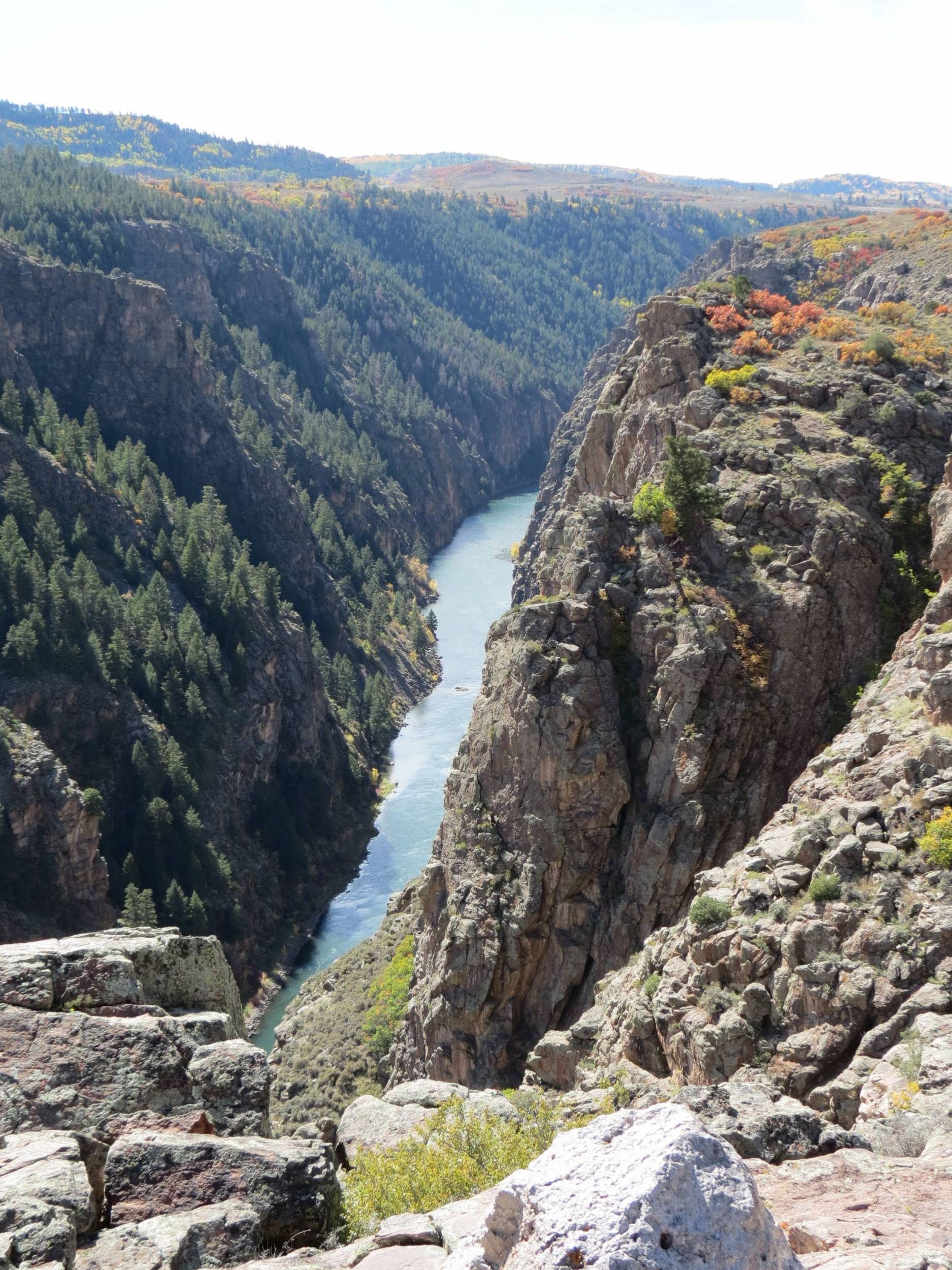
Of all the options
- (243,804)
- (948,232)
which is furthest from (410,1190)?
(948,232)

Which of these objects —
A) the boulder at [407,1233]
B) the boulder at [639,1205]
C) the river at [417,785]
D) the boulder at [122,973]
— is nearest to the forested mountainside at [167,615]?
the river at [417,785]

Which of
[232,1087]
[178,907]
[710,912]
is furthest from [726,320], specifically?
[178,907]

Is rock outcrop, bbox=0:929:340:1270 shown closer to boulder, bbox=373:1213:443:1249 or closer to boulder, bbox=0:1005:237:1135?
boulder, bbox=0:1005:237:1135

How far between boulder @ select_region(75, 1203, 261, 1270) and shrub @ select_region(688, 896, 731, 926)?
585 inches

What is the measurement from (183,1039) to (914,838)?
16707mm

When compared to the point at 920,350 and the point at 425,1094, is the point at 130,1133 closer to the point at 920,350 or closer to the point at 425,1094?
the point at 425,1094

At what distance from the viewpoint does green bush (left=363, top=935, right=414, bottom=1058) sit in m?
52.8

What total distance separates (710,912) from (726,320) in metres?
36.6

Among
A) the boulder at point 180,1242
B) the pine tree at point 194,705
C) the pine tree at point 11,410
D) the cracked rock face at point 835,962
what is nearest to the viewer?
the boulder at point 180,1242

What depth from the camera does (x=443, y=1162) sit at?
22.5 meters

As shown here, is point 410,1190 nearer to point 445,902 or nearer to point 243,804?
point 445,902

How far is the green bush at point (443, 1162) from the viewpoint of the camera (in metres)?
20.4

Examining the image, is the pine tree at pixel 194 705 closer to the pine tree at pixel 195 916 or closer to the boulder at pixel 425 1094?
the pine tree at pixel 195 916

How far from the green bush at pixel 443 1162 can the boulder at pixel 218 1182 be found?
1.01 meters
